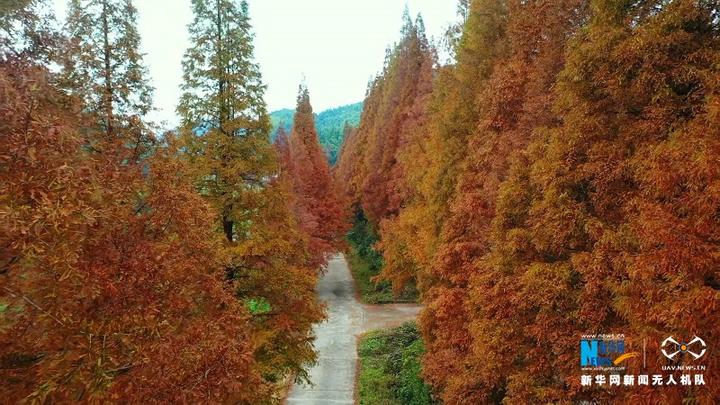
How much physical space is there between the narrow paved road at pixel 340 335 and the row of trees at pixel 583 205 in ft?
16.3

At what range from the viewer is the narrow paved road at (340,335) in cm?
1650

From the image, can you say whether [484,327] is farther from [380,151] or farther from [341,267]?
[341,267]

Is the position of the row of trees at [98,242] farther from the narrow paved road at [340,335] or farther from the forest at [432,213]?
the narrow paved road at [340,335]

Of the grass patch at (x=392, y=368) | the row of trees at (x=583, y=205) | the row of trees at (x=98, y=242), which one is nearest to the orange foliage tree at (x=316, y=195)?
the grass patch at (x=392, y=368)

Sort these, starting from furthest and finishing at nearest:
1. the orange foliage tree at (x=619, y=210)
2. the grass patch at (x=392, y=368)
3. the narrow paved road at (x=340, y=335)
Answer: the narrow paved road at (x=340, y=335), the grass patch at (x=392, y=368), the orange foliage tree at (x=619, y=210)

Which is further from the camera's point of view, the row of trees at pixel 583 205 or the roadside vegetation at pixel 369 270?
the roadside vegetation at pixel 369 270

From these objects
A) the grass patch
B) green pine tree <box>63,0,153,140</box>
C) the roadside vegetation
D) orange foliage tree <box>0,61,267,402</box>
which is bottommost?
the grass patch

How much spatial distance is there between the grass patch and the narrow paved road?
0.54 m

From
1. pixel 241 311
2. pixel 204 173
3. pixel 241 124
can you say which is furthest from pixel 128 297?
pixel 241 124

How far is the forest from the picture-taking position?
394cm

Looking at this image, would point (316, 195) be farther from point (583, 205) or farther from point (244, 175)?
point (583, 205)

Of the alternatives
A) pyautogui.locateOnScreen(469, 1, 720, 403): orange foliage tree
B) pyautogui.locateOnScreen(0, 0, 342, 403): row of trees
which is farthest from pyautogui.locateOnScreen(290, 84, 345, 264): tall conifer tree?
pyautogui.locateOnScreen(0, 0, 342, 403): row of trees

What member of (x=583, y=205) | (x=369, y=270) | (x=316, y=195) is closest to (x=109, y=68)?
(x=583, y=205)

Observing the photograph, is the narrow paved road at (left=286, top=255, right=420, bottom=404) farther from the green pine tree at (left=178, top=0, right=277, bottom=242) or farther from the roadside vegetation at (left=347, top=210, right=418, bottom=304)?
the green pine tree at (left=178, top=0, right=277, bottom=242)
